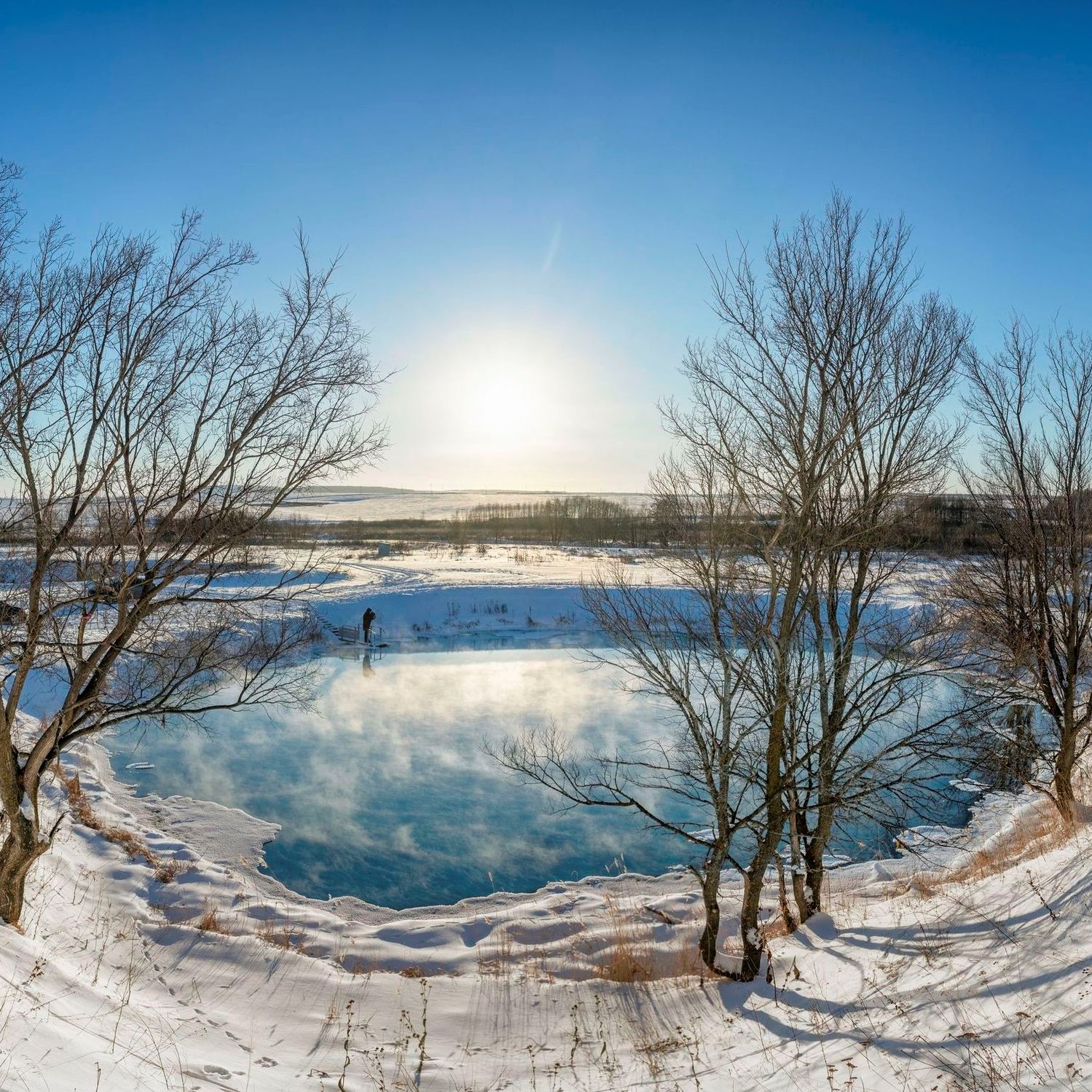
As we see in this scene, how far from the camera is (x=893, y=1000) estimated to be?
18.8ft

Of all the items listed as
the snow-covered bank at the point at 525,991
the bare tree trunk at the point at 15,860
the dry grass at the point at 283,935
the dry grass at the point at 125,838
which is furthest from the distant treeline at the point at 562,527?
the bare tree trunk at the point at 15,860

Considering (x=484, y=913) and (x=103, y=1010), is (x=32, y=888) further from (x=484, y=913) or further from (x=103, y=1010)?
(x=484, y=913)

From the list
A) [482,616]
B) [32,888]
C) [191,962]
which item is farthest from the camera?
[482,616]

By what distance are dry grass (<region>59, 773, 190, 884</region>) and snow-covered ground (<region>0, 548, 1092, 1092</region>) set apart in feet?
0.42

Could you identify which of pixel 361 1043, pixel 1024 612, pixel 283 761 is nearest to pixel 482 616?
pixel 283 761

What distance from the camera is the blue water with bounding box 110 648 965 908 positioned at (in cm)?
1123

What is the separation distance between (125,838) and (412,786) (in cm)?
499

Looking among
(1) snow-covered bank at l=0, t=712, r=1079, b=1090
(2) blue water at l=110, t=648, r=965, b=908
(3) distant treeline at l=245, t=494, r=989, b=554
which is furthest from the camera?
(2) blue water at l=110, t=648, r=965, b=908

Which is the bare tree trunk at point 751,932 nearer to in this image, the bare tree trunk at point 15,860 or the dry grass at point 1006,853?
the dry grass at point 1006,853

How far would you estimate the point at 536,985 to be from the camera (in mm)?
7336

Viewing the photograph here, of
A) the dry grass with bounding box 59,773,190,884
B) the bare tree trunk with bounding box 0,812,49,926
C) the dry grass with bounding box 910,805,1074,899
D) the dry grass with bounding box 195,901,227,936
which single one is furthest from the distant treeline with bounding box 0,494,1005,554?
the dry grass with bounding box 59,773,190,884

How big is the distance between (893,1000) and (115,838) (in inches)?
422

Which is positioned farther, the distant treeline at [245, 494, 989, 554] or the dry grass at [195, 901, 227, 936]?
the distant treeline at [245, 494, 989, 554]

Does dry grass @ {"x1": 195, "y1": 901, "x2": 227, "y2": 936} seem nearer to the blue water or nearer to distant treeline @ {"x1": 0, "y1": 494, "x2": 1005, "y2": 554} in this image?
the blue water
